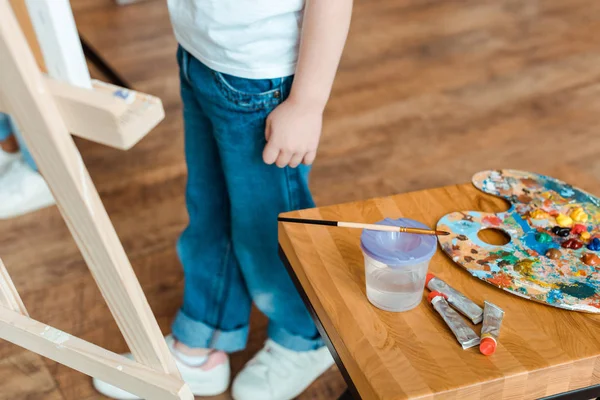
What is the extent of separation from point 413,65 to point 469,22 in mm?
461

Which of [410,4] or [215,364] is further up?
[215,364]

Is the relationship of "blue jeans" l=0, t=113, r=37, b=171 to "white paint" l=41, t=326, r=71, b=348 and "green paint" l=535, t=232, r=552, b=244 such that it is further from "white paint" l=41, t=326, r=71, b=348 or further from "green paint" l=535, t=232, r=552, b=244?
"green paint" l=535, t=232, r=552, b=244

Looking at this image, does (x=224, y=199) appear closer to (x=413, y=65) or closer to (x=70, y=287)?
(x=70, y=287)

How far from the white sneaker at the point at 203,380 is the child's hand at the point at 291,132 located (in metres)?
0.52

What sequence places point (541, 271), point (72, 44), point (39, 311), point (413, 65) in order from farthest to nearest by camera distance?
point (413, 65) < point (39, 311) < point (541, 271) < point (72, 44)

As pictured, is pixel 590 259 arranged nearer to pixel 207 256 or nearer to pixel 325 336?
pixel 325 336

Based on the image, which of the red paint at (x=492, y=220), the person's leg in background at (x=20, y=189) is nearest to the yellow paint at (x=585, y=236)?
the red paint at (x=492, y=220)

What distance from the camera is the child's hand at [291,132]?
3.01 ft

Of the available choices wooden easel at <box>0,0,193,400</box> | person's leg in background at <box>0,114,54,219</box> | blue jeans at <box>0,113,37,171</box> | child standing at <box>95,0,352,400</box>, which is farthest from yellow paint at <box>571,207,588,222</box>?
blue jeans at <box>0,113,37,171</box>

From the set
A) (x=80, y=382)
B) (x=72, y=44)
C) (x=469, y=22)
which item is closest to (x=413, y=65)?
(x=469, y=22)

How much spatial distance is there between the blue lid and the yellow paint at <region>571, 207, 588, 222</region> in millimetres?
235

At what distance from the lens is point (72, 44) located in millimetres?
668

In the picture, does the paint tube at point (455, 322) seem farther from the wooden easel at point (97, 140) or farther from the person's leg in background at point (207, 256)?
the person's leg in background at point (207, 256)

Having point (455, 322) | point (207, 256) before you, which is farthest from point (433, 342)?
point (207, 256)
